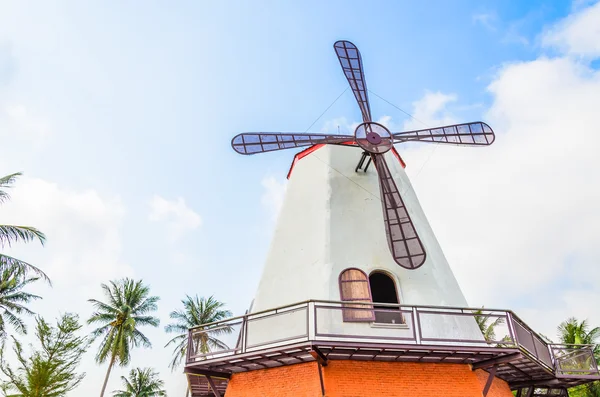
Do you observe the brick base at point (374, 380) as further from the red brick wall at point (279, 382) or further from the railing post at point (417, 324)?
the railing post at point (417, 324)

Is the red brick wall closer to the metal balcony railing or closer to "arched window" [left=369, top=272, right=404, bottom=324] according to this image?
the metal balcony railing

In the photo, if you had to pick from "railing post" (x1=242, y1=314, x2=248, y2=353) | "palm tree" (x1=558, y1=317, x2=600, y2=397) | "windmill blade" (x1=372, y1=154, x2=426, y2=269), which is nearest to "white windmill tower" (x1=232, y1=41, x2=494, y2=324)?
"windmill blade" (x1=372, y1=154, x2=426, y2=269)

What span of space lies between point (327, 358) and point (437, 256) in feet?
16.5

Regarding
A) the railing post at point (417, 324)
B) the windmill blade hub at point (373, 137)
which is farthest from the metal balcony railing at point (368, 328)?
the windmill blade hub at point (373, 137)

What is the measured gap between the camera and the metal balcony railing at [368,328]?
925 centimetres

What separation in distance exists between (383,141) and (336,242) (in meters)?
3.55

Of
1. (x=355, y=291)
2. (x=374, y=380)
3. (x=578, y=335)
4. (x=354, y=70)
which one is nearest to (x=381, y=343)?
(x=374, y=380)

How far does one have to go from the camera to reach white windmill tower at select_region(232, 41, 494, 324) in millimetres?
10977

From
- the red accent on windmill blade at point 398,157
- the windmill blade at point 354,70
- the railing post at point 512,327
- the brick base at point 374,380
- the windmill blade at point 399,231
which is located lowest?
the brick base at point 374,380

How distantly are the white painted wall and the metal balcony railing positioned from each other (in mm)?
231

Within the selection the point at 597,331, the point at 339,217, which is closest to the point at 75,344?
the point at 339,217

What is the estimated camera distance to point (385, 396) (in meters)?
9.13

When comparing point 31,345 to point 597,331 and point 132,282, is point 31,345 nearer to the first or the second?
point 132,282

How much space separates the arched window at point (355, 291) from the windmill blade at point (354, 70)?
622 centimetres
